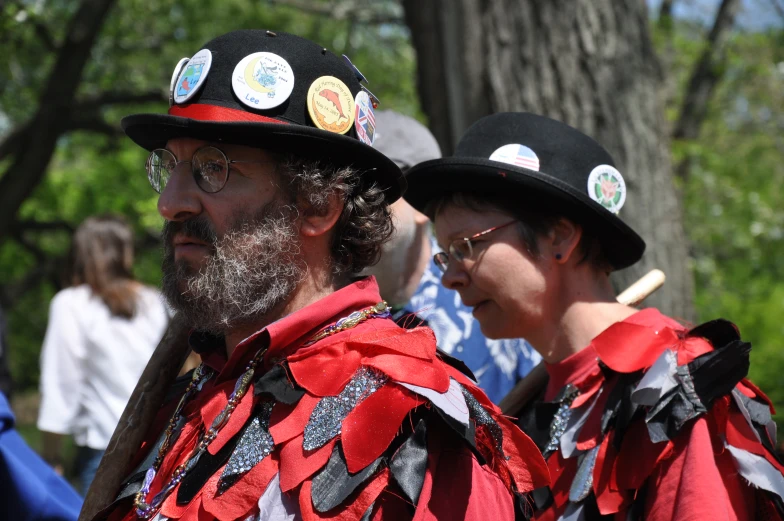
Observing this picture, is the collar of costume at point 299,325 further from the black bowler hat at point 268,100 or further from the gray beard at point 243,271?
the black bowler hat at point 268,100

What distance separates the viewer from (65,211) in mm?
11391

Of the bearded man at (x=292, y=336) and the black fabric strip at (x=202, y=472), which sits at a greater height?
the bearded man at (x=292, y=336)

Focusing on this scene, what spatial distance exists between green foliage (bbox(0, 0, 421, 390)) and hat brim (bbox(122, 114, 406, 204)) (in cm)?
594

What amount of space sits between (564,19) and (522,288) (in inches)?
72.7

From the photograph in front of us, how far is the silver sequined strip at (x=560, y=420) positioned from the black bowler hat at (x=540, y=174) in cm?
47

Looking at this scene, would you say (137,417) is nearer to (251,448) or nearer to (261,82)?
(251,448)

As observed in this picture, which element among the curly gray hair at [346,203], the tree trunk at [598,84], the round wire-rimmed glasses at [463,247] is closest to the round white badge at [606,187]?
the round wire-rimmed glasses at [463,247]

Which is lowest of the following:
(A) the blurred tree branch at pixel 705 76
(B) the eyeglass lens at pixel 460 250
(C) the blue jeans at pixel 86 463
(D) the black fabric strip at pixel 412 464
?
(C) the blue jeans at pixel 86 463

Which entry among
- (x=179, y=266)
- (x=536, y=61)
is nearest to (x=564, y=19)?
(x=536, y=61)

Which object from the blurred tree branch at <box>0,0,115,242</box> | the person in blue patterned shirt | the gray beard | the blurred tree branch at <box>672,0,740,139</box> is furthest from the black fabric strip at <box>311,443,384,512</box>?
the blurred tree branch at <box>672,0,740,139</box>

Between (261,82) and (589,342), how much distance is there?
1.25 m

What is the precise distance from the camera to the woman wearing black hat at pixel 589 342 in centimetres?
217

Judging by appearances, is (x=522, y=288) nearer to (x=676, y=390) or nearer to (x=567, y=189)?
(x=567, y=189)

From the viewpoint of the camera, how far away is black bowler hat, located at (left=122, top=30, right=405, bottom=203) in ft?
6.33
